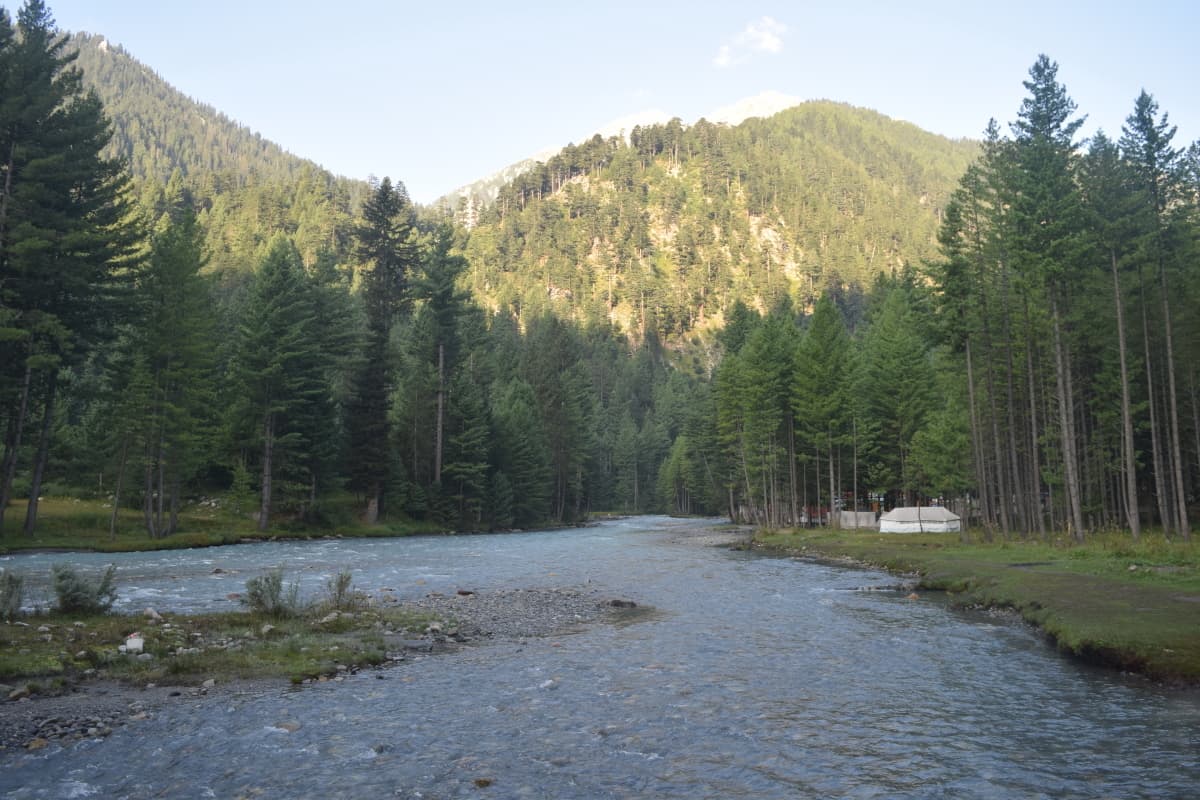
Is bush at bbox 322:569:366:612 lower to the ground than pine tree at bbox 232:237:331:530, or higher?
lower

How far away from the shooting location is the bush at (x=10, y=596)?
16.8 meters

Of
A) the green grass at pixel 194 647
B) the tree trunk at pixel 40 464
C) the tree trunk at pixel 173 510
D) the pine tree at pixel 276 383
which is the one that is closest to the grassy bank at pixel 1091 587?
the green grass at pixel 194 647

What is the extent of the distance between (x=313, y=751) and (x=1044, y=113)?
2003 inches

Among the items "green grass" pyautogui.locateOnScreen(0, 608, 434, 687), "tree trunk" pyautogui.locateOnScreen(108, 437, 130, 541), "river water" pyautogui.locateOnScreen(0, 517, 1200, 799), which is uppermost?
"tree trunk" pyautogui.locateOnScreen(108, 437, 130, 541)

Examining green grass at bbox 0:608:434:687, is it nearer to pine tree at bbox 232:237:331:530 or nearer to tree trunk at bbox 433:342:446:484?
pine tree at bbox 232:237:331:530

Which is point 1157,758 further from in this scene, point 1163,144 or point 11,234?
point 11,234

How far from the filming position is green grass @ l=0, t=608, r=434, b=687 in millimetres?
13656

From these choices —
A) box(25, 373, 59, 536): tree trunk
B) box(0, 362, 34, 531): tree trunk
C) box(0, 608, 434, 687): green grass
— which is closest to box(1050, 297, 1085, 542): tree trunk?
box(0, 608, 434, 687): green grass

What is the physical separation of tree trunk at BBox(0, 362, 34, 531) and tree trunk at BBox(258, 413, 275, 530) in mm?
18165

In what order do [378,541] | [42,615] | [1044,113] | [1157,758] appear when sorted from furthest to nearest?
[378,541], [1044,113], [42,615], [1157,758]

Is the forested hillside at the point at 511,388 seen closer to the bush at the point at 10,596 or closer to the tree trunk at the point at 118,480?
the tree trunk at the point at 118,480

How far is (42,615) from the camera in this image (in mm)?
18031

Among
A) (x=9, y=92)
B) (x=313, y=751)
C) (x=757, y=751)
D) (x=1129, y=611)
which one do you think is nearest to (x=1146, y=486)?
(x=1129, y=611)

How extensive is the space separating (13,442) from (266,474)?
778 inches
